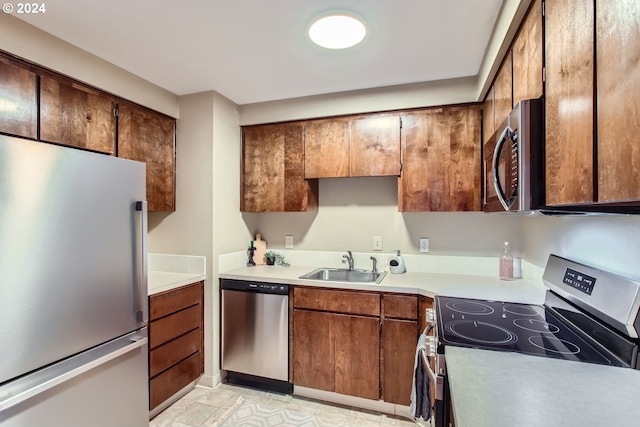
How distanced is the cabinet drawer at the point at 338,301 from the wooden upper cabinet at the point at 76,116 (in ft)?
5.33

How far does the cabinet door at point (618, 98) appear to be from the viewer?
23.7 inches

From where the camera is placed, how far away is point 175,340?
7.14 ft

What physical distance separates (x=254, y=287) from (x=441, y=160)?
5.55 ft

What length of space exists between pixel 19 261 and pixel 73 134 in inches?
37.9

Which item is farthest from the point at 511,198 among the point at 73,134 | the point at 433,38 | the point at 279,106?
the point at 73,134

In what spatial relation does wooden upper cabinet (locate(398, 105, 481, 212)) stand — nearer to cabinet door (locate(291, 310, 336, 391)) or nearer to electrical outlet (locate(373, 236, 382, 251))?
electrical outlet (locate(373, 236, 382, 251))

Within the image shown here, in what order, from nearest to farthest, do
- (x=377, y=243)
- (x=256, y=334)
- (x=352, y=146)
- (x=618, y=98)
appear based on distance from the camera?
(x=618, y=98)
(x=256, y=334)
(x=352, y=146)
(x=377, y=243)

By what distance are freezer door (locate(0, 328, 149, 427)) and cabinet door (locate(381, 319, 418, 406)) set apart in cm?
145

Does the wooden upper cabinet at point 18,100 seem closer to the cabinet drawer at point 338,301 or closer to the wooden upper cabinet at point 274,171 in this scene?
the wooden upper cabinet at point 274,171

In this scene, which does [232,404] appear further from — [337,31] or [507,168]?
[337,31]

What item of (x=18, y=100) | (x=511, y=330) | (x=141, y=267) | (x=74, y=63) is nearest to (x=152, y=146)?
(x=74, y=63)

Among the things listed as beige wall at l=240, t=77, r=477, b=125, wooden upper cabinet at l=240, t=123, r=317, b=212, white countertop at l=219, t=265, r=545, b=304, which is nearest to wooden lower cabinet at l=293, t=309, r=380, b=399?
white countertop at l=219, t=265, r=545, b=304

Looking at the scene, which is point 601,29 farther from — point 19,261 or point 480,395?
point 19,261

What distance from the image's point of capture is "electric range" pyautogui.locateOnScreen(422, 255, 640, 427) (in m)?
0.96
